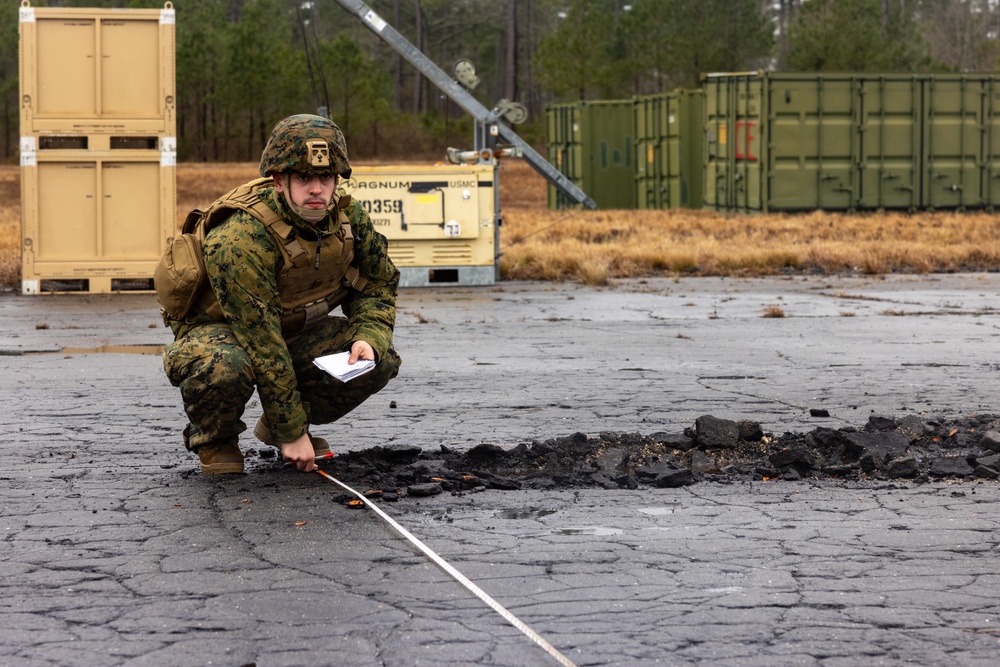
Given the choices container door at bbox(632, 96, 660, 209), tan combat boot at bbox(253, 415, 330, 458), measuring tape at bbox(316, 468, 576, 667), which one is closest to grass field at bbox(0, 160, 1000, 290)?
container door at bbox(632, 96, 660, 209)

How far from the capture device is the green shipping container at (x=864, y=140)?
25297 mm

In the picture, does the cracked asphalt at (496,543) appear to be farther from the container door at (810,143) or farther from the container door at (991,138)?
the container door at (991,138)

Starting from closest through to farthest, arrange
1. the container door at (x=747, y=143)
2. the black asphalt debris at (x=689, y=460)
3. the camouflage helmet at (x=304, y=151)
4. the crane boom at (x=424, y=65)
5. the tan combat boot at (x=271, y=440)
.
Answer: the camouflage helmet at (x=304, y=151)
the black asphalt debris at (x=689, y=460)
the tan combat boot at (x=271, y=440)
the crane boom at (x=424, y=65)
the container door at (x=747, y=143)

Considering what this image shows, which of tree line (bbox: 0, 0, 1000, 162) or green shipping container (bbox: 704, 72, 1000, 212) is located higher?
tree line (bbox: 0, 0, 1000, 162)

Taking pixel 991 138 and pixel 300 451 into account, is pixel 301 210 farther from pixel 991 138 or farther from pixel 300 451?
pixel 991 138

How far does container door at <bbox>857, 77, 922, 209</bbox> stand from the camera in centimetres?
2556

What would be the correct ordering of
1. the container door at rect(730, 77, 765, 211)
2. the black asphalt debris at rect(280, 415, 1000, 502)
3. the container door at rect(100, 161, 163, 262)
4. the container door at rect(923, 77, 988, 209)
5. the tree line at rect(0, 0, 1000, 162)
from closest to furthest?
1. the black asphalt debris at rect(280, 415, 1000, 502)
2. the container door at rect(100, 161, 163, 262)
3. the container door at rect(730, 77, 765, 211)
4. the container door at rect(923, 77, 988, 209)
5. the tree line at rect(0, 0, 1000, 162)

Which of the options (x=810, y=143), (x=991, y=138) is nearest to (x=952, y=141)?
(x=991, y=138)

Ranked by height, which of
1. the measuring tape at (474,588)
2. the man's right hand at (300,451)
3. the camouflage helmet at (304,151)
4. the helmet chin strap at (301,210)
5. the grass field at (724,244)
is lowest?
the measuring tape at (474,588)

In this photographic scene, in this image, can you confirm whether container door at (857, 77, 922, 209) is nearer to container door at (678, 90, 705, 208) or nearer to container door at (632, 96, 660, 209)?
container door at (678, 90, 705, 208)

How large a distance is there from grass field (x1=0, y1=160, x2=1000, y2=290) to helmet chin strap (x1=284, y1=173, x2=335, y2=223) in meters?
10.0

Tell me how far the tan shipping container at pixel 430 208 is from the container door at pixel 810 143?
454 inches

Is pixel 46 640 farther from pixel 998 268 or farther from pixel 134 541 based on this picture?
pixel 998 268

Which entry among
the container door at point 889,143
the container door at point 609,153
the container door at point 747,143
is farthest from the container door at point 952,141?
the container door at point 609,153
